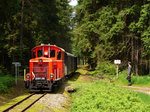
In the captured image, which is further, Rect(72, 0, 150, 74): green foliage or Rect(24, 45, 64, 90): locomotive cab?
Rect(72, 0, 150, 74): green foliage

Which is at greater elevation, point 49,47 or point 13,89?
point 49,47

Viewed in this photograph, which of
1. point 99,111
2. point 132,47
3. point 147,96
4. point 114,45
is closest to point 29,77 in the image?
point 99,111

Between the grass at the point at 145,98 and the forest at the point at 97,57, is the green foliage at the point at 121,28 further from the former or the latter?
the grass at the point at 145,98

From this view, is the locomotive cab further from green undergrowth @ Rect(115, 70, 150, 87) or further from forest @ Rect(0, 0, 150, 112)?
Result: green undergrowth @ Rect(115, 70, 150, 87)

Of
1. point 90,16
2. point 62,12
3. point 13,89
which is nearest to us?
point 13,89

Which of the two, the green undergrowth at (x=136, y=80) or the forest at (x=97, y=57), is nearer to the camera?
the forest at (x=97, y=57)

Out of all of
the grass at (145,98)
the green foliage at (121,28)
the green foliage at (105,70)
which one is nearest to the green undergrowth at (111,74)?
the green foliage at (105,70)

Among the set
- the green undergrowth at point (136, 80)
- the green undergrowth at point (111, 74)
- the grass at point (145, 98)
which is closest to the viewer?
the grass at point (145, 98)

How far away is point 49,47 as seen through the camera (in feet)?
45.2

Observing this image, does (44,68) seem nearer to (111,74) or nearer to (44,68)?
(44,68)

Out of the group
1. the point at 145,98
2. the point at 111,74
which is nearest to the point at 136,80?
the point at 111,74

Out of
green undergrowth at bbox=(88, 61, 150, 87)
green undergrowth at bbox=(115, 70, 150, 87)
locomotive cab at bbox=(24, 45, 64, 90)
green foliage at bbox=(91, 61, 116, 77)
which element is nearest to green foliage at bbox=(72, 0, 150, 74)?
green foliage at bbox=(91, 61, 116, 77)

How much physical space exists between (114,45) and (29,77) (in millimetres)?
10307

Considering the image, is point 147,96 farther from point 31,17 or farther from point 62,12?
point 62,12
